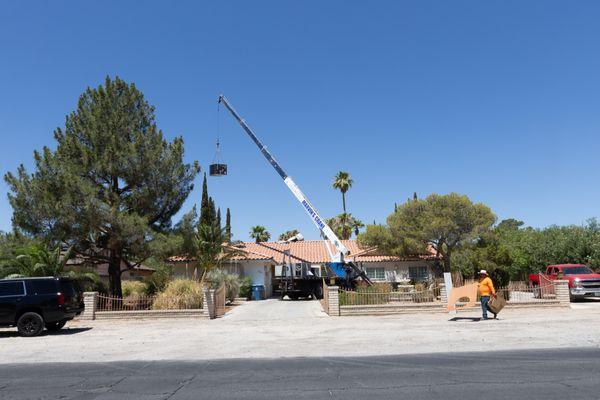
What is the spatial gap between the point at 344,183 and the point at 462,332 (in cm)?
4689

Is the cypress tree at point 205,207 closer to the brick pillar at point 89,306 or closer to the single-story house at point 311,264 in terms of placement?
the single-story house at point 311,264

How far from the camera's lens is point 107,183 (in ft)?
79.6

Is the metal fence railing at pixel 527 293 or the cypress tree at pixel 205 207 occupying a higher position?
the cypress tree at pixel 205 207

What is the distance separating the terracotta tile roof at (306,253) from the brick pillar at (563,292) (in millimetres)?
16121

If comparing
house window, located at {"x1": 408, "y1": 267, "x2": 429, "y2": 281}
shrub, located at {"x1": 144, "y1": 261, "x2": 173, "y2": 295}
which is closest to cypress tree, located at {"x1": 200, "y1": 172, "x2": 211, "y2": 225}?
shrub, located at {"x1": 144, "y1": 261, "x2": 173, "y2": 295}

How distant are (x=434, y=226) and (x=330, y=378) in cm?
2644

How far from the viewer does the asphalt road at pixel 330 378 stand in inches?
273

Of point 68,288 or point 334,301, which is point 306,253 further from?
point 68,288

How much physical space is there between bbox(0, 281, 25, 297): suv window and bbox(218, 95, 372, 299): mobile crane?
52.8ft

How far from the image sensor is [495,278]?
92.2ft

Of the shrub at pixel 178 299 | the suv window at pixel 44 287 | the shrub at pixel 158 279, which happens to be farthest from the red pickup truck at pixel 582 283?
the suv window at pixel 44 287

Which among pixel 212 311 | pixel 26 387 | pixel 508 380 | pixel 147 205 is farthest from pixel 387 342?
pixel 147 205

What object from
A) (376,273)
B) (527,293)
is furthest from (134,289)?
(527,293)

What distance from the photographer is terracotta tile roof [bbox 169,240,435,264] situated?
3581 centimetres
